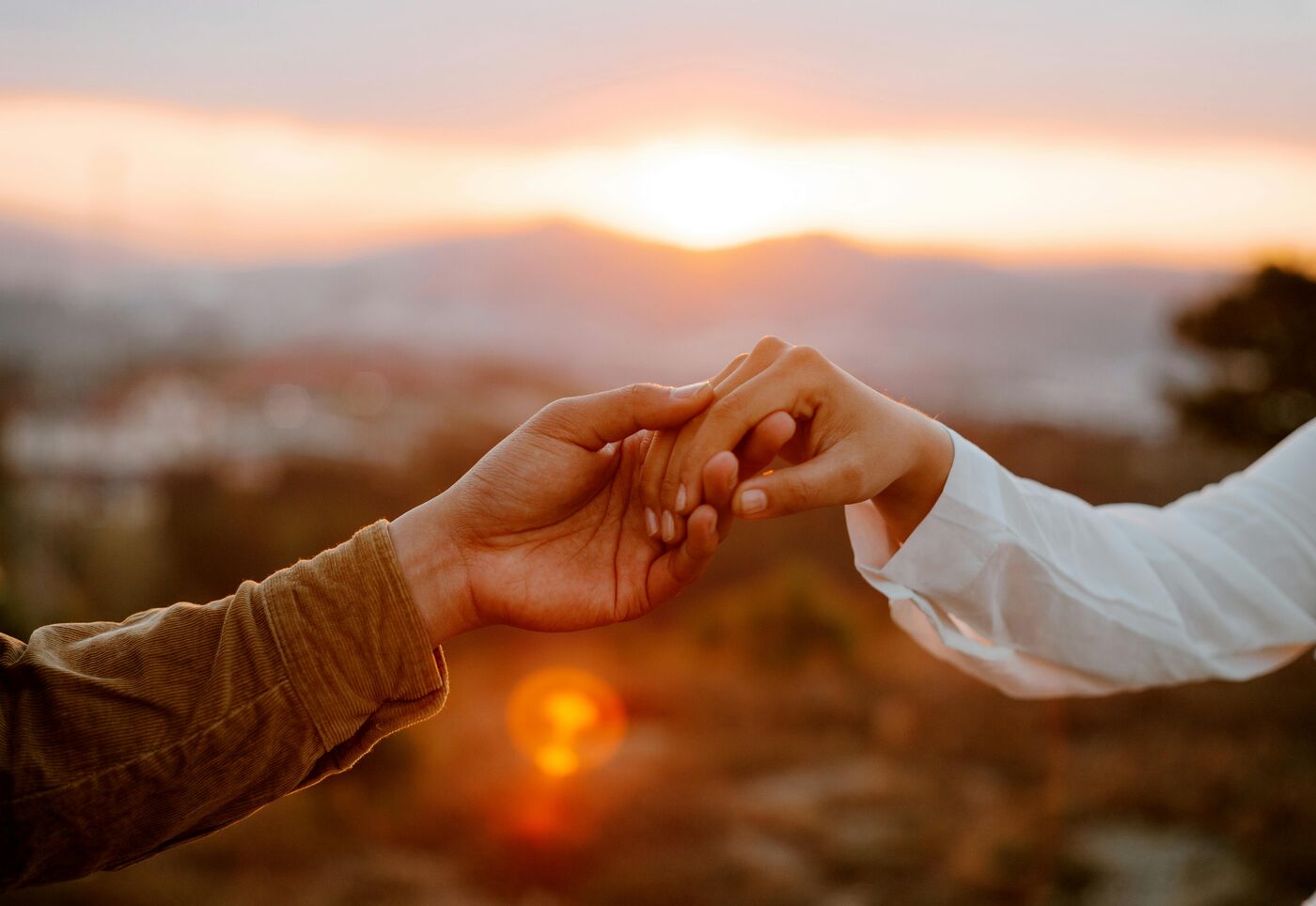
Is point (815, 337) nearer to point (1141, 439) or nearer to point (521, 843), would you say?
point (1141, 439)

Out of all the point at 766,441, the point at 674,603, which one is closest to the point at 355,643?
the point at 766,441

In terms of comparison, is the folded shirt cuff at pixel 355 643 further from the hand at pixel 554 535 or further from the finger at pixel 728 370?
the finger at pixel 728 370

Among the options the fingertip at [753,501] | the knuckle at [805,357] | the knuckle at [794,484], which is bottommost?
the fingertip at [753,501]

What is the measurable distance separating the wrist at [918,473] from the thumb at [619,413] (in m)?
0.40

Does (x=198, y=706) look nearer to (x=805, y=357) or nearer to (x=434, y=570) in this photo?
(x=434, y=570)

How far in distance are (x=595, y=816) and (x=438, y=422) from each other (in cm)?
1355

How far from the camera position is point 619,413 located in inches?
76.8

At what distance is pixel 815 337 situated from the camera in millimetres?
20188

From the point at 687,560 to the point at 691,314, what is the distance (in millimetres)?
19422

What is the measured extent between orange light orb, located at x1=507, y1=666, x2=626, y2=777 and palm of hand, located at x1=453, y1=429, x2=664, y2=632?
20.4 ft

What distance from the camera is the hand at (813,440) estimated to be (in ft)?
5.70

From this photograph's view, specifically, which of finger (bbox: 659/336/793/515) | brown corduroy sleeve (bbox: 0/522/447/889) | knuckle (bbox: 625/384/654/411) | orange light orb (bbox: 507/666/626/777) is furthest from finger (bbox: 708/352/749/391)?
orange light orb (bbox: 507/666/626/777)

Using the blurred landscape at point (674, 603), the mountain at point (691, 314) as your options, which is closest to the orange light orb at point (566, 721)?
the blurred landscape at point (674, 603)

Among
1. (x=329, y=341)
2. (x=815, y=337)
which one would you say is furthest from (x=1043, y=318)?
(x=329, y=341)
